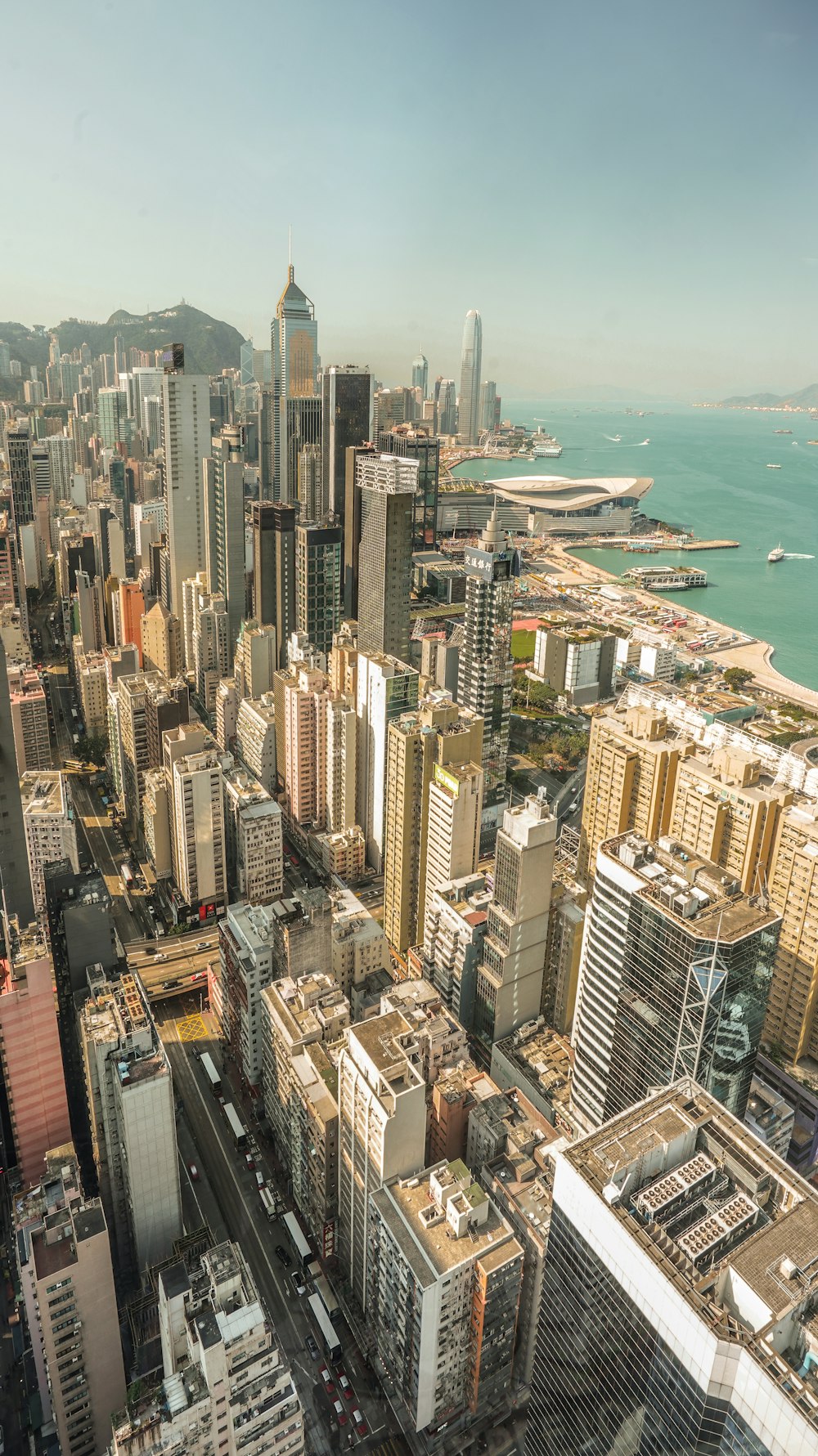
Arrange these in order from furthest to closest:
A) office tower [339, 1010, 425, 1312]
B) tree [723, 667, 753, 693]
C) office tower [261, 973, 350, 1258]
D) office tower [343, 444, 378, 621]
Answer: office tower [343, 444, 378, 621], tree [723, 667, 753, 693], office tower [261, 973, 350, 1258], office tower [339, 1010, 425, 1312]

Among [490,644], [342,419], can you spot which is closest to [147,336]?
[342,419]

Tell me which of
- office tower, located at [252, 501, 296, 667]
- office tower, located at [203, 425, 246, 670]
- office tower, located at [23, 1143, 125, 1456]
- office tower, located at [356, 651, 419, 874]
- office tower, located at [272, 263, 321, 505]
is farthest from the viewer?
office tower, located at [272, 263, 321, 505]

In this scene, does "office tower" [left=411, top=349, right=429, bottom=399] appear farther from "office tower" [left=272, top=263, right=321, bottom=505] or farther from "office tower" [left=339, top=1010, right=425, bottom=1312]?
"office tower" [left=339, top=1010, right=425, bottom=1312]

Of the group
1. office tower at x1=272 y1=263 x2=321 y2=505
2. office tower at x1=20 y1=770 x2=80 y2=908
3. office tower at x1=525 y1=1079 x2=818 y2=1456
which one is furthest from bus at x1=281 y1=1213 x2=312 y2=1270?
office tower at x1=272 y1=263 x2=321 y2=505

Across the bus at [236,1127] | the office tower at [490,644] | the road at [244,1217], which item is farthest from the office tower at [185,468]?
the bus at [236,1127]

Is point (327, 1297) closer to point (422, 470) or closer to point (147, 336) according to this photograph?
point (422, 470)

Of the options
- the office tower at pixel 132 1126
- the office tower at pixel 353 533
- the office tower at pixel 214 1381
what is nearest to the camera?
the office tower at pixel 214 1381

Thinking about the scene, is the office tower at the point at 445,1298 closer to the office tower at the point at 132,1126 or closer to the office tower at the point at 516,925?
the office tower at the point at 132,1126

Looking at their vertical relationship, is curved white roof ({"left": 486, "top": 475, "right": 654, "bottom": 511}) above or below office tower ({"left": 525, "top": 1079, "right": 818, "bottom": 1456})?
above
